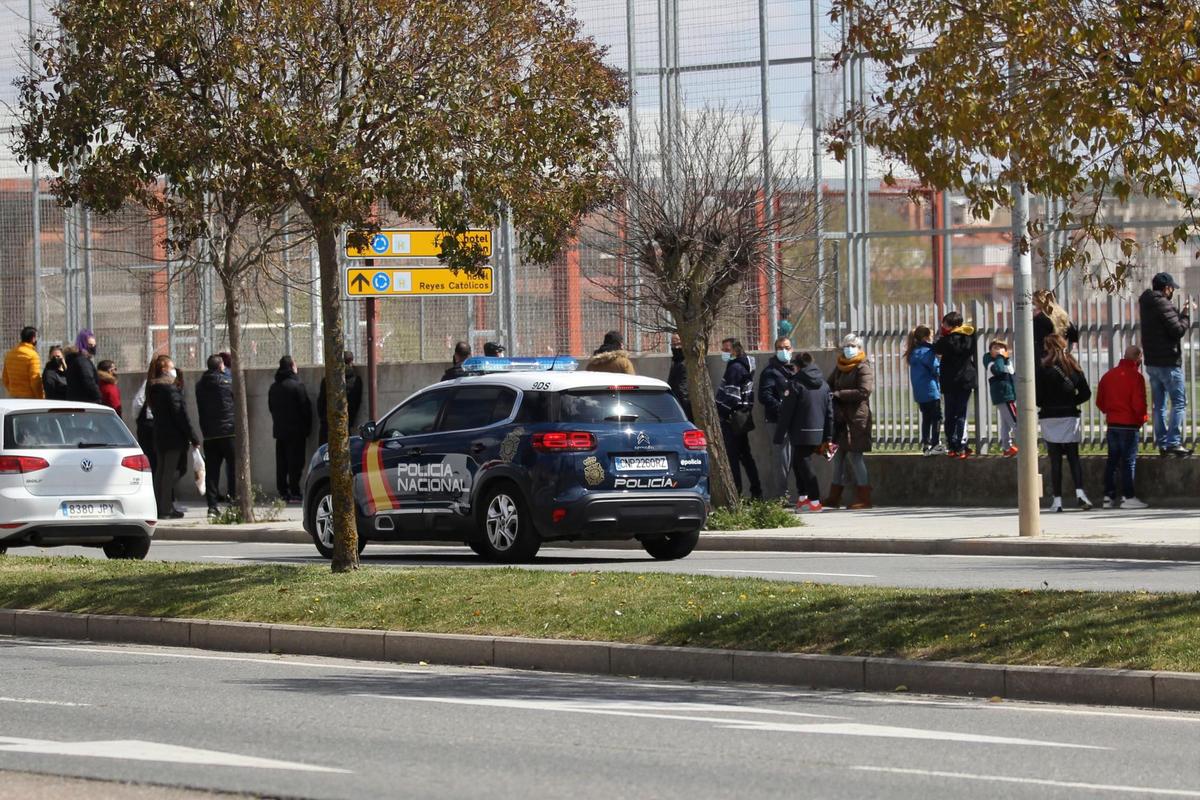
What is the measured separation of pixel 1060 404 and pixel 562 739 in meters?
13.2

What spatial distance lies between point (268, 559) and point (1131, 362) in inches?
355

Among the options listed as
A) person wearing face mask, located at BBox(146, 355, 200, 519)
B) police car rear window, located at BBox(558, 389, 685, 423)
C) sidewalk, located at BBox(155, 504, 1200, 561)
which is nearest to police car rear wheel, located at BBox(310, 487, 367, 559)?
sidewalk, located at BBox(155, 504, 1200, 561)

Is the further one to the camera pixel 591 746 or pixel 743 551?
pixel 743 551

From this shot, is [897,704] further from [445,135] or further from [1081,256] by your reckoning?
[445,135]

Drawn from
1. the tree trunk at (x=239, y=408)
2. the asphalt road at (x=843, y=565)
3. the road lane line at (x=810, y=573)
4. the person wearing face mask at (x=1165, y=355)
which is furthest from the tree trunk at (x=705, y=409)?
the tree trunk at (x=239, y=408)

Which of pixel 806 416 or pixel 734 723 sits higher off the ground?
pixel 806 416

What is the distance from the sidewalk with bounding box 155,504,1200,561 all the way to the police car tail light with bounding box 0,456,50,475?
4.53 m

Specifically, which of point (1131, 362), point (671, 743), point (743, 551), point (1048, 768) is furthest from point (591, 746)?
point (1131, 362)

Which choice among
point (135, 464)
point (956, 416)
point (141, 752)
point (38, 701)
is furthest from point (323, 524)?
point (141, 752)

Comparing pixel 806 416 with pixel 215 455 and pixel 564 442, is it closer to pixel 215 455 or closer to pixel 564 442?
pixel 564 442

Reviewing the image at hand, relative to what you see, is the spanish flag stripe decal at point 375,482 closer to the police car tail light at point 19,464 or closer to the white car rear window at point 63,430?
the white car rear window at point 63,430

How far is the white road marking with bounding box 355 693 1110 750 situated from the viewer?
8.93 m

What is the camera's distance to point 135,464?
19.7m

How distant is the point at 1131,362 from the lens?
68.7 feet
